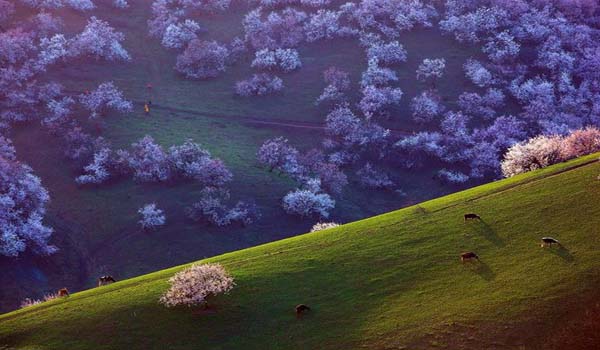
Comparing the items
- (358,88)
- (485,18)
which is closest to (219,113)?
(358,88)

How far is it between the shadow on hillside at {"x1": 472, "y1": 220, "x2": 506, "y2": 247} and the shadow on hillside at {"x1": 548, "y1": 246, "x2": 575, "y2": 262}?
3.21m

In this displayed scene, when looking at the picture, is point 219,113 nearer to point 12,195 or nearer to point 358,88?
point 358,88

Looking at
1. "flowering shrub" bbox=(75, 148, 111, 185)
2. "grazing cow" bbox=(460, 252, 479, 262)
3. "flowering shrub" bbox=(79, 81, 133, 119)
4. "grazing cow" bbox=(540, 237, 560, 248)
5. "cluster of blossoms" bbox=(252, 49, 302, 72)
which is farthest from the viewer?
"cluster of blossoms" bbox=(252, 49, 302, 72)

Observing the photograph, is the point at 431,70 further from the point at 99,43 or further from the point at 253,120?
the point at 99,43

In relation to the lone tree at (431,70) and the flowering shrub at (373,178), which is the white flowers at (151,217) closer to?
the flowering shrub at (373,178)

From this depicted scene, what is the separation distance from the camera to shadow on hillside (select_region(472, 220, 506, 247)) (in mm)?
38438

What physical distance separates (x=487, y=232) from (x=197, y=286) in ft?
65.4

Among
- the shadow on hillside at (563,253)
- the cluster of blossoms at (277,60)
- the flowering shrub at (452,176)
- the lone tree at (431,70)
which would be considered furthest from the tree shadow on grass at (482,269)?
the cluster of blossoms at (277,60)

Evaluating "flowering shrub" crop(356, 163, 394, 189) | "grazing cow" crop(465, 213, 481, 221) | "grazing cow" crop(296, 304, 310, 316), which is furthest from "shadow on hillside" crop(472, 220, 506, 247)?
"flowering shrub" crop(356, 163, 394, 189)

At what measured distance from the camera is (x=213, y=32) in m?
121

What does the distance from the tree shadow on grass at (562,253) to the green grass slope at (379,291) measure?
11 cm

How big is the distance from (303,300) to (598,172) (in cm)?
2596

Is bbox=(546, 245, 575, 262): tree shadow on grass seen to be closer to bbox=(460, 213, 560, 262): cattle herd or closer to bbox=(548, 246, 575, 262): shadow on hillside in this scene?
bbox=(548, 246, 575, 262): shadow on hillside

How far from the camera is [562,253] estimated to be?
116 ft
